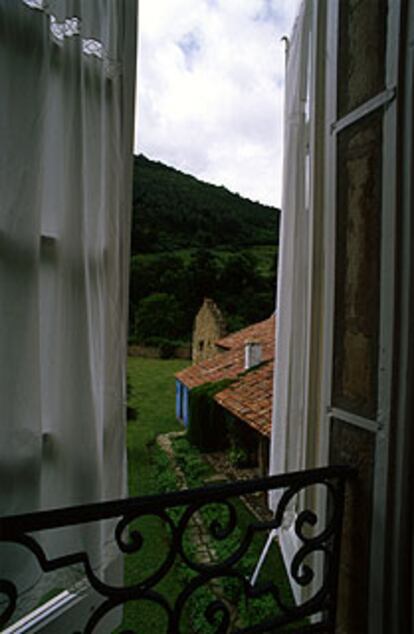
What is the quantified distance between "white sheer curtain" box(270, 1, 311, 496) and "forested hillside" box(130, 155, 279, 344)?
269 centimetres

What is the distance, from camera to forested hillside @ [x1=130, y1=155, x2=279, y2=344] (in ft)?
12.9

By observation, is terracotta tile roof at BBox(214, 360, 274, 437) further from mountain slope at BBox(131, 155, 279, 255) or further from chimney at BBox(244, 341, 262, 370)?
mountain slope at BBox(131, 155, 279, 255)

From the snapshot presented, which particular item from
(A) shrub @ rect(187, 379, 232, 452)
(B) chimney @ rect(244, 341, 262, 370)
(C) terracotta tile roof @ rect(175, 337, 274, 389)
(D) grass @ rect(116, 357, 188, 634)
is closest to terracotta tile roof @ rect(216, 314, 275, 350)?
(C) terracotta tile roof @ rect(175, 337, 274, 389)

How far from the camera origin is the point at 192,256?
4.77 meters

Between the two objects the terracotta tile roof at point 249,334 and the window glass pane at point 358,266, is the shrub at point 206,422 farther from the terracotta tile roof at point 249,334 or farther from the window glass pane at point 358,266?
the window glass pane at point 358,266

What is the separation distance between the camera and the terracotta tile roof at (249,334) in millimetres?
4825

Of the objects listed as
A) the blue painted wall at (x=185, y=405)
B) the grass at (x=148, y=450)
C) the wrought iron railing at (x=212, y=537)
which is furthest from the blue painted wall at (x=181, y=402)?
the wrought iron railing at (x=212, y=537)

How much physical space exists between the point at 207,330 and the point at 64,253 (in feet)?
15.5

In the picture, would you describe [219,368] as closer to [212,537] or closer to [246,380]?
[246,380]

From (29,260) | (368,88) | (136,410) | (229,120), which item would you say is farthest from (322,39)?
(136,410)

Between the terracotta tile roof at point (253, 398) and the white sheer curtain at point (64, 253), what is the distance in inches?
86.3

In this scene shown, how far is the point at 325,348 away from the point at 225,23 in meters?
2.04

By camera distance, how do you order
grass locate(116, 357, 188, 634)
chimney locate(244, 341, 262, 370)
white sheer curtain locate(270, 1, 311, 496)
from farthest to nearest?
chimney locate(244, 341, 262, 370), grass locate(116, 357, 188, 634), white sheer curtain locate(270, 1, 311, 496)

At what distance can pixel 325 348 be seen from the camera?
0.75m
